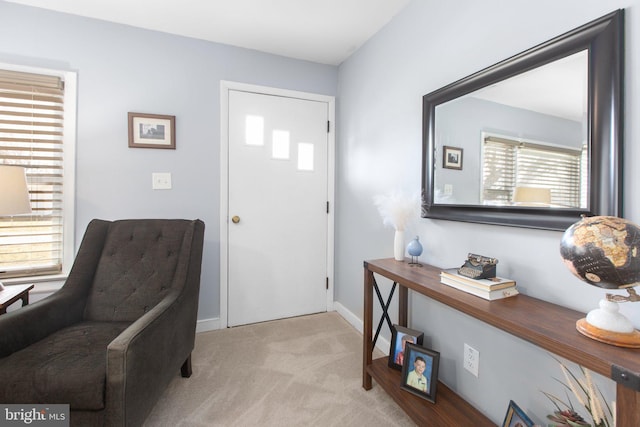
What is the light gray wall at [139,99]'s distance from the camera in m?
2.00

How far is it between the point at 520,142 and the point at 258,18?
1.88 m

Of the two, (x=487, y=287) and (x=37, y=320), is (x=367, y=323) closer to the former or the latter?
(x=487, y=287)

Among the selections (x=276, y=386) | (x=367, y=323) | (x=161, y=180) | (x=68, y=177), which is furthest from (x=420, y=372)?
(x=68, y=177)

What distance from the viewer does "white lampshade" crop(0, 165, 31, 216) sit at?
1.50 meters

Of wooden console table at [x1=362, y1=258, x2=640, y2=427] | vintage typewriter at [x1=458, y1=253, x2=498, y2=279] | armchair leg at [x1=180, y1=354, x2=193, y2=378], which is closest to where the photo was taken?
wooden console table at [x1=362, y1=258, x2=640, y2=427]

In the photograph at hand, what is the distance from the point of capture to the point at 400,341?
168 centimetres

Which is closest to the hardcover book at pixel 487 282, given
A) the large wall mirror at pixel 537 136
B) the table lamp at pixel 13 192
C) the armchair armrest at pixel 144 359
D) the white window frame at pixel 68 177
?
the large wall mirror at pixel 537 136

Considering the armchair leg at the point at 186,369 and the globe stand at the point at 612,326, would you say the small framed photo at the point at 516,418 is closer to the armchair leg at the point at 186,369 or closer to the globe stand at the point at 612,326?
the globe stand at the point at 612,326

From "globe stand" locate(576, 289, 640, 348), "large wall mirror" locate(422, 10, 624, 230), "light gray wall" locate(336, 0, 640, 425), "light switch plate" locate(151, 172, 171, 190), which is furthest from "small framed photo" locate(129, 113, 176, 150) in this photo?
"globe stand" locate(576, 289, 640, 348)

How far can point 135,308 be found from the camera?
167cm

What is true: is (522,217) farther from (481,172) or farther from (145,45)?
(145,45)

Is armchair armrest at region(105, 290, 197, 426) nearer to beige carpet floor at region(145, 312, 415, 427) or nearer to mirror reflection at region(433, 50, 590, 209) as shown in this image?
beige carpet floor at region(145, 312, 415, 427)

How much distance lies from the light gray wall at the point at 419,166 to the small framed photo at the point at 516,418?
0.32 ft

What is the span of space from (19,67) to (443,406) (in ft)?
10.8
